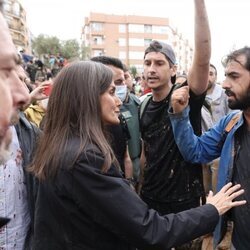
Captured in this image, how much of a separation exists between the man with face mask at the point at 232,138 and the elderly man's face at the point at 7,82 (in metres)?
1.48

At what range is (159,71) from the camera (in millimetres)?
2910

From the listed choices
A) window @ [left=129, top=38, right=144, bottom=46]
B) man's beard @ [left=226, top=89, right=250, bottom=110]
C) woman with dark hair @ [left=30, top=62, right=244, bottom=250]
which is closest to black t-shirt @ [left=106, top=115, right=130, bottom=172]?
man's beard @ [left=226, top=89, right=250, bottom=110]

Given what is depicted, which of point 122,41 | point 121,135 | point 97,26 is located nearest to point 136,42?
point 122,41

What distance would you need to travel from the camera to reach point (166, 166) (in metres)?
2.65

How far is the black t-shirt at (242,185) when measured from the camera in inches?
87.0

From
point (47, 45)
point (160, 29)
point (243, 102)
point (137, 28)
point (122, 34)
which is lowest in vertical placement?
point (47, 45)

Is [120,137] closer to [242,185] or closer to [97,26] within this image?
[242,185]

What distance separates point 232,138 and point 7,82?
1.73 m

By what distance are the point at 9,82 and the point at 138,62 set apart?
74.2 metres

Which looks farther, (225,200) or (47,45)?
(47,45)

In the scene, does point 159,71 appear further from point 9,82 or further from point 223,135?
point 9,82

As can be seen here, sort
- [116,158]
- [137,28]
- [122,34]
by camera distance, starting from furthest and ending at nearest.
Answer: [137,28], [122,34], [116,158]

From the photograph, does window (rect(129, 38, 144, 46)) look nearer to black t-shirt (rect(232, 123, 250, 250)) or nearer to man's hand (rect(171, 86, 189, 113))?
man's hand (rect(171, 86, 189, 113))

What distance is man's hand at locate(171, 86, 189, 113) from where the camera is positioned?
2.37 metres
